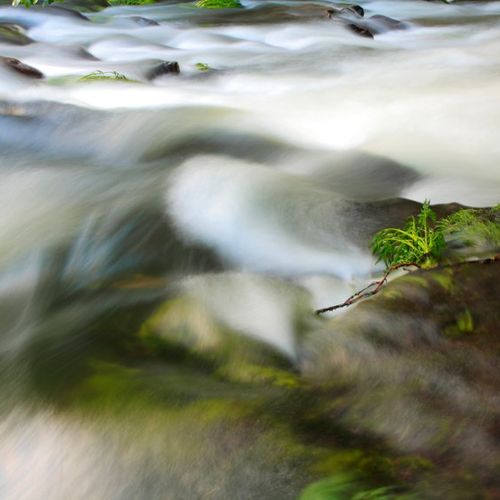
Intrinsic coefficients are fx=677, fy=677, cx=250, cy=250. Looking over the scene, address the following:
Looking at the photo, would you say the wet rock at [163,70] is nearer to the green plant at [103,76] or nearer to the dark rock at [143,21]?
the green plant at [103,76]

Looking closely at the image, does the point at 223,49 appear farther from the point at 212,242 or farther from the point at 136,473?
the point at 136,473

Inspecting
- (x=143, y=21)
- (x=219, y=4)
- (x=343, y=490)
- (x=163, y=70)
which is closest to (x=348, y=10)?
(x=219, y=4)

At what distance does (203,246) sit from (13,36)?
6466 millimetres

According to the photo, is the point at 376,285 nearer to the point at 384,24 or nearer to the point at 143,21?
the point at 384,24

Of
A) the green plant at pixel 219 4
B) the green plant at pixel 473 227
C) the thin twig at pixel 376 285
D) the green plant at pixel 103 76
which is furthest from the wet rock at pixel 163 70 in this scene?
the green plant at pixel 219 4

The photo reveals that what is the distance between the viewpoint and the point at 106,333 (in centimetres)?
275

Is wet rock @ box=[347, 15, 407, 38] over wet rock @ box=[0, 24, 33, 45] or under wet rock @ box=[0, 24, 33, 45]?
under

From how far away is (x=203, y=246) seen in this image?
3.51 m

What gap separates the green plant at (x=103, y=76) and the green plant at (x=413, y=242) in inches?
159

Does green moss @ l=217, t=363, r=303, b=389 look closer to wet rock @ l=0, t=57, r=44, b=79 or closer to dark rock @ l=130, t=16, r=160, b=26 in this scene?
wet rock @ l=0, t=57, r=44, b=79

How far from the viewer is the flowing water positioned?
202 cm

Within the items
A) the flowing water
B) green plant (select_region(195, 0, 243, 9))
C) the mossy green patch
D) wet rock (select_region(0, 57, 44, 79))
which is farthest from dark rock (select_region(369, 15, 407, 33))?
wet rock (select_region(0, 57, 44, 79))

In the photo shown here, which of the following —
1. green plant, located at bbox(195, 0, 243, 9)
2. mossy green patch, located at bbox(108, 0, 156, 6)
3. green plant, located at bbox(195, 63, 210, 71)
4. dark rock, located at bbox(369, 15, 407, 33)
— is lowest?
mossy green patch, located at bbox(108, 0, 156, 6)

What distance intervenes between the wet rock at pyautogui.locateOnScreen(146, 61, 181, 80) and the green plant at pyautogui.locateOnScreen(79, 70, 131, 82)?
0.29 metres
